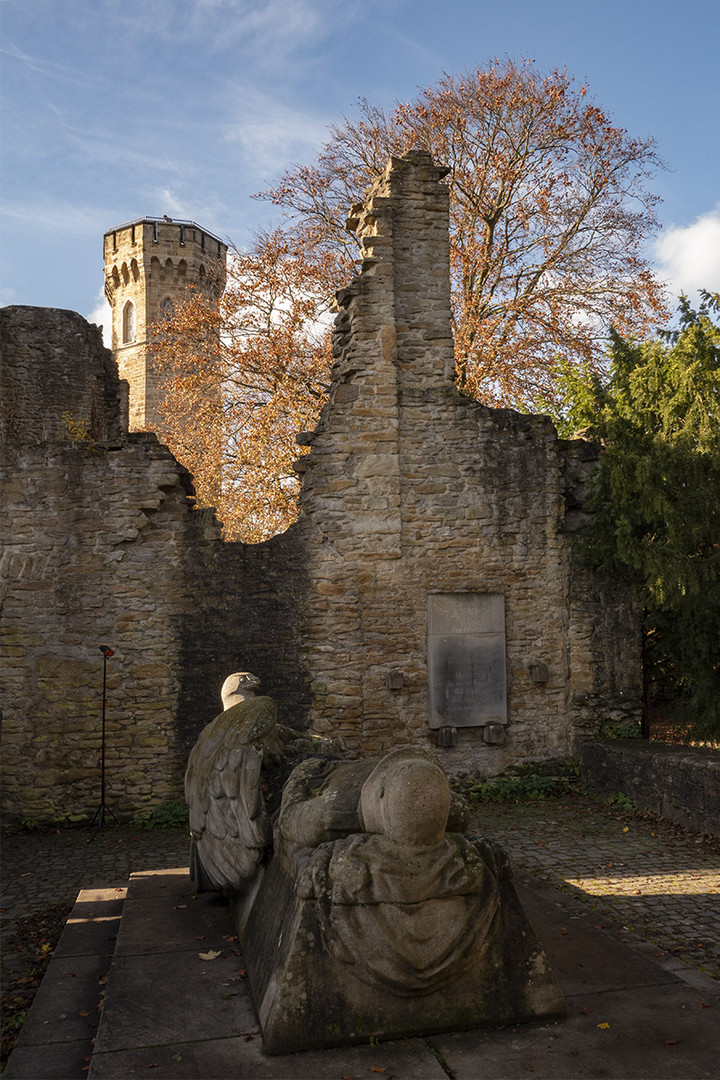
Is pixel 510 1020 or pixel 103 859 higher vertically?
pixel 510 1020

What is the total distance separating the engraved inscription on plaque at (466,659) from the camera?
10.0 meters

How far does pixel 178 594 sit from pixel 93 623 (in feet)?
3.00

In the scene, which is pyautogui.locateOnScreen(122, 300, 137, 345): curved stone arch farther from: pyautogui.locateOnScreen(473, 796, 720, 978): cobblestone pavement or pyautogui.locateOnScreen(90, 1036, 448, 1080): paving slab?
pyautogui.locateOnScreen(90, 1036, 448, 1080): paving slab

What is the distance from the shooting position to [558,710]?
410 inches

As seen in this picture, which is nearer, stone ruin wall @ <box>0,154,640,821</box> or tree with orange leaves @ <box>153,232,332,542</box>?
stone ruin wall @ <box>0,154,640,821</box>

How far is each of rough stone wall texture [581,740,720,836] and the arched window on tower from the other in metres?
32.2

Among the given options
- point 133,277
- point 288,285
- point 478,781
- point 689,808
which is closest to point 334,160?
point 288,285

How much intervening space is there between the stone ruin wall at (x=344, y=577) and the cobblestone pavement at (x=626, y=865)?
4.52 ft

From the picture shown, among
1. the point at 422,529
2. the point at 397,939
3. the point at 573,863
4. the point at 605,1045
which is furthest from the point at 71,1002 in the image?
the point at 422,529

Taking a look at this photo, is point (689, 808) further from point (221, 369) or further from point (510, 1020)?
point (221, 369)

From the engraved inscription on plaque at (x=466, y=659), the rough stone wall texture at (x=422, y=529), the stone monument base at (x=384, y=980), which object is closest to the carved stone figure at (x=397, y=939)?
the stone monument base at (x=384, y=980)

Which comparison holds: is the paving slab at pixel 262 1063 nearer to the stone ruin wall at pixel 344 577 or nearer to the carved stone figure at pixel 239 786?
the carved stone figure at pixel 239 786

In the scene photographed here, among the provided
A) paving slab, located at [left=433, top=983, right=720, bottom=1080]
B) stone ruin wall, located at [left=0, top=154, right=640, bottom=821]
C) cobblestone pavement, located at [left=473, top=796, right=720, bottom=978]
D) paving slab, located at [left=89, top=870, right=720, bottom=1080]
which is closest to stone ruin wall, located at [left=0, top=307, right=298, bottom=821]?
stone ruin wall, located at [left=0, top=154, right=640, bottom=821]

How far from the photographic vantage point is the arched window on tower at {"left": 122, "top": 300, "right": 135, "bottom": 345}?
125ft
